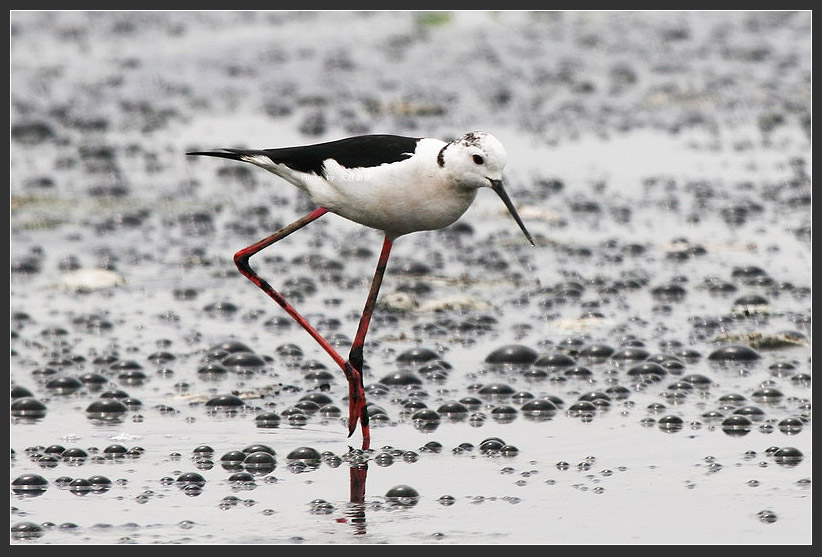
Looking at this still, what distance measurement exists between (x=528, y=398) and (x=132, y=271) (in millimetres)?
4118

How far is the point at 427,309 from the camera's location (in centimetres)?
1016

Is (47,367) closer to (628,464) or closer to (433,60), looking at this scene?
(628,464)

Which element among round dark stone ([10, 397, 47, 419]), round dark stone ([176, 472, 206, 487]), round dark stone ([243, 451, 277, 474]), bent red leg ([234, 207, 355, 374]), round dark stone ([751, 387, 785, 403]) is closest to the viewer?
round dark stone ([176, 472, 206, 487])

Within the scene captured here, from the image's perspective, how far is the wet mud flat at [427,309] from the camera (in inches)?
258

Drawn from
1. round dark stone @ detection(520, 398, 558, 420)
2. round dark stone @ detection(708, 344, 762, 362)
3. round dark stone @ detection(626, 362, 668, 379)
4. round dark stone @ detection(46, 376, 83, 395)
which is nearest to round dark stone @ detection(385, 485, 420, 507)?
round dark stone @ detection(520, 398, 558, 420)

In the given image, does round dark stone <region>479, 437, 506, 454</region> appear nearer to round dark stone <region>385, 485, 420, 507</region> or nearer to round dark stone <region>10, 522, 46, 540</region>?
round dark stone <region>385, 485, 420, 507</region>

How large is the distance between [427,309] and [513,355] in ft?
4.48

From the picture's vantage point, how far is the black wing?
7.58 metres

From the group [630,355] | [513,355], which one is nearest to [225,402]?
[513,355]

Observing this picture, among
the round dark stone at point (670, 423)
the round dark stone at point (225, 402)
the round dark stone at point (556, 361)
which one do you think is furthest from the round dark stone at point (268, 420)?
the round dark stone at point (670, 423)

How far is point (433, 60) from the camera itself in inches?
786

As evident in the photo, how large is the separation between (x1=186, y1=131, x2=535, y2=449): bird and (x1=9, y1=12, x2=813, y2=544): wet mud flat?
0.85m

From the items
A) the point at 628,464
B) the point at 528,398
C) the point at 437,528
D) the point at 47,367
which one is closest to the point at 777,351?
the point at 528,398

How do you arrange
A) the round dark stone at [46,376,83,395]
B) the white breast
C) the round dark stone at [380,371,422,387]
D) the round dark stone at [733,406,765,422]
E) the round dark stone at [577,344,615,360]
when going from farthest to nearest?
the round dark stone at [577,344,615,360], the round dark stone at [380,371,422,387], the round dark stone at [46,376,83,395], the round dark stone at [733,406,765,422], the white breast
